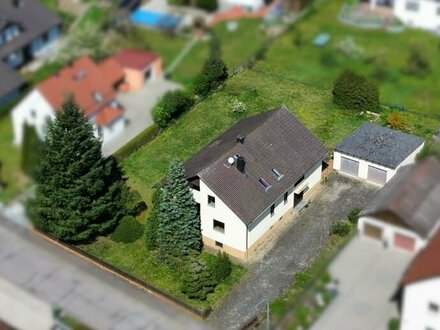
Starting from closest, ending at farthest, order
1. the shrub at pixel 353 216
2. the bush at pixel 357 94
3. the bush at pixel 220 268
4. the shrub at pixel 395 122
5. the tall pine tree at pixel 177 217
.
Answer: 1. the bush at pixel 220 268
2. the tall pine tree at pixel 177 217
3. the shrub at pixel 353 216
4. the shrub at pixel 395 122
5. the bush at pixel 357 94

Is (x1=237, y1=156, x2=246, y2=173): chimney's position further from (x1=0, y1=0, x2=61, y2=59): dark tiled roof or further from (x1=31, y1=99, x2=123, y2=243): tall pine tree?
(x1=0, y1=0, x2=61, y2=59): dark tiled roof

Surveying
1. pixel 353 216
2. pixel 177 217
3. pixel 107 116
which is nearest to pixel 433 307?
pixel 353 216

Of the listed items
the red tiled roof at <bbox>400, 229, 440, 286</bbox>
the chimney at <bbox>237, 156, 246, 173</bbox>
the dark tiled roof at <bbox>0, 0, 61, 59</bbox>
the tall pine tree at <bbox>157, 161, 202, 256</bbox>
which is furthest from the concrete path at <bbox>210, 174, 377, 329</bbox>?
the dark tiled roof at <bbox>0, 0, 61, 59</bbox>

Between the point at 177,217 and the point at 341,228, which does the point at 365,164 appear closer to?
the point at 341,228

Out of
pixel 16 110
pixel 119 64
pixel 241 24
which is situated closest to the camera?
pixel 16 110

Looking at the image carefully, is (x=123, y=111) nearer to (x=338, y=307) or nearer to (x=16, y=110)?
(x=16, y=110)

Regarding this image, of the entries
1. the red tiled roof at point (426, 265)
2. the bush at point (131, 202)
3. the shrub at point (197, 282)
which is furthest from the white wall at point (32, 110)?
the red tiled roof at point (426, 265)

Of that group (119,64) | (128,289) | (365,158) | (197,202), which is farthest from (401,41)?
(128,289)

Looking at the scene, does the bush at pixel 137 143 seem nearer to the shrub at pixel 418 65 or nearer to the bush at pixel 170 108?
the bush at pixel 170 108

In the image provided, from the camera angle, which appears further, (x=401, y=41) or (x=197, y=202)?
(x=401, y=41)
